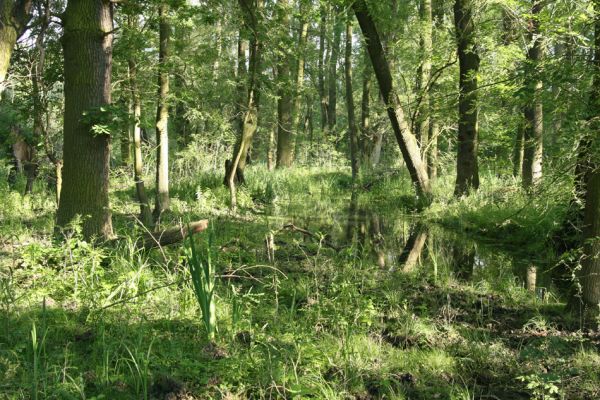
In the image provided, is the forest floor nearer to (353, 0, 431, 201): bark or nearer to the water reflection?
the water reflection

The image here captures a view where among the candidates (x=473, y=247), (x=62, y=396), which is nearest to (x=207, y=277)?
(x=62, y=396)

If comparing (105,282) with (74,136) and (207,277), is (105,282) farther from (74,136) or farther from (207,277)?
(74,136)

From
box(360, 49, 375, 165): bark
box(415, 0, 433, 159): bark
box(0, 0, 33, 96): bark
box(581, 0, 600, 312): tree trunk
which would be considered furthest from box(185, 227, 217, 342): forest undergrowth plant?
box(360, 49, 375, 165): bark

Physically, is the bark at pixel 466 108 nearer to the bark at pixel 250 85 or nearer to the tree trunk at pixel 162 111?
the bark at pixel 250 85

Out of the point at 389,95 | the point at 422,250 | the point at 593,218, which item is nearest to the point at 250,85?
the point at 389,95

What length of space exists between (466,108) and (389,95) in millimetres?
1778

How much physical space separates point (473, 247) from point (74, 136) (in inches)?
228

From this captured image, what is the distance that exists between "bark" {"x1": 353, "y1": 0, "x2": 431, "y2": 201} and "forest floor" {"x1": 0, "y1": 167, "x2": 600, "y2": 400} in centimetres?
305

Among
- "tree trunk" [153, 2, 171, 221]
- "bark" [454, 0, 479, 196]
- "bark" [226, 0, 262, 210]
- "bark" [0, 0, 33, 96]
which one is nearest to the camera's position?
"bark" [0, 0, 33, 96]

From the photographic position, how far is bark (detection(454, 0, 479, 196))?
852cm

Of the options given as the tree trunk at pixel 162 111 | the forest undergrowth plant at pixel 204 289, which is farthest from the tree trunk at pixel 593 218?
the tree trunk at pixel 162 111

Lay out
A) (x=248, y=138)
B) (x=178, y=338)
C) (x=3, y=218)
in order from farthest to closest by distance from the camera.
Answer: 1. (x=248, y=138)
2. (x=3, y=218)
3. (x=178, y=338)

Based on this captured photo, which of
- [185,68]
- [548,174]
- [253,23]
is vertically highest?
[253,23]

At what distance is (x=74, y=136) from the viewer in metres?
5.37
